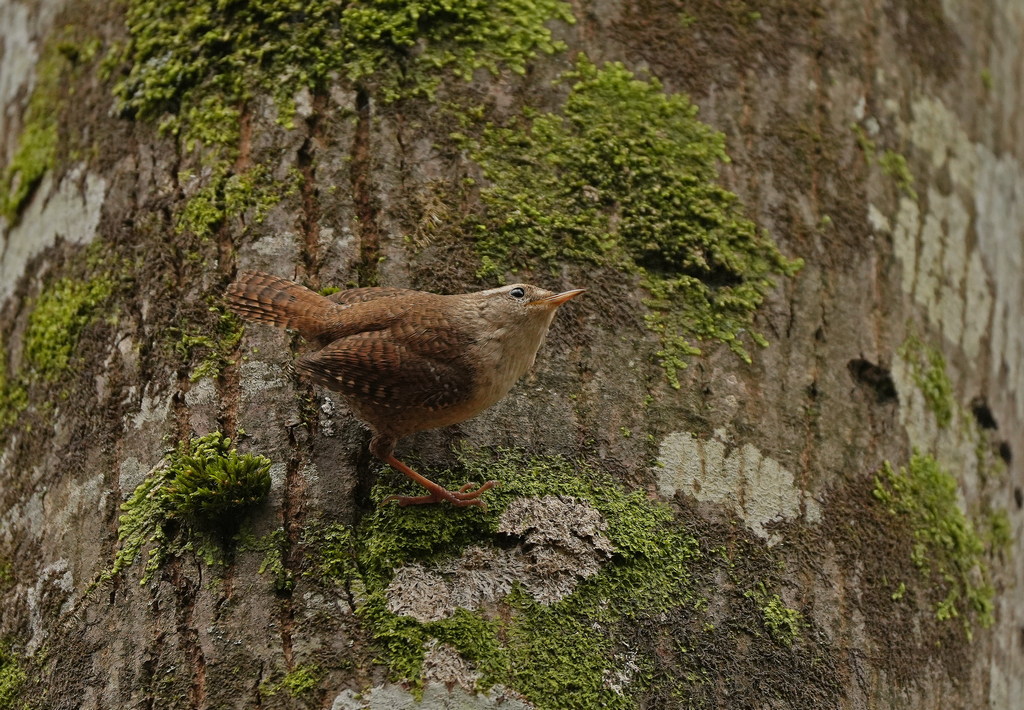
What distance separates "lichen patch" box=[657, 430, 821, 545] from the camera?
281 cm

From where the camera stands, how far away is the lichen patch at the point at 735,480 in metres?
2.81

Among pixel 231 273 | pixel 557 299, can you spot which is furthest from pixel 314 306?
pixel 557 299

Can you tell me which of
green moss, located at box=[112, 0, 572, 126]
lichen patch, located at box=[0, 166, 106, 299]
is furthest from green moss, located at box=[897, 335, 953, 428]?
lichen patch, located at box=[0, 166, 106, 299]

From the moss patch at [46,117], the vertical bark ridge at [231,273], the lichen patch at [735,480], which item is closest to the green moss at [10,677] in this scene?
the vertical bark ridge at [231,273]

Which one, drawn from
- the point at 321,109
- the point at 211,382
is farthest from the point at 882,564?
the point at 321,109

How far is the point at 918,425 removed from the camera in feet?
10.5

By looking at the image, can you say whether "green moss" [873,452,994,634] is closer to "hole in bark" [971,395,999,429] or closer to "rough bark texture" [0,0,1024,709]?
"rough bark texture" [0,0,1024,709]

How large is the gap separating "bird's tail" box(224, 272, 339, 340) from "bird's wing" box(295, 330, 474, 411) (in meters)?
0.13

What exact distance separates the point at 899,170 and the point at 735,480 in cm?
146

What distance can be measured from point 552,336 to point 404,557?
0.84 meters

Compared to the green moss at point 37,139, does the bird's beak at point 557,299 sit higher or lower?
higher

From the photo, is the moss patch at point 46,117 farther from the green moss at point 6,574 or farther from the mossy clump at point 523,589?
the mossy clump at point 523,589

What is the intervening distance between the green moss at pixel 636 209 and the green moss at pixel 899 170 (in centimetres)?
63

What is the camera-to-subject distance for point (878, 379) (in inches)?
125
